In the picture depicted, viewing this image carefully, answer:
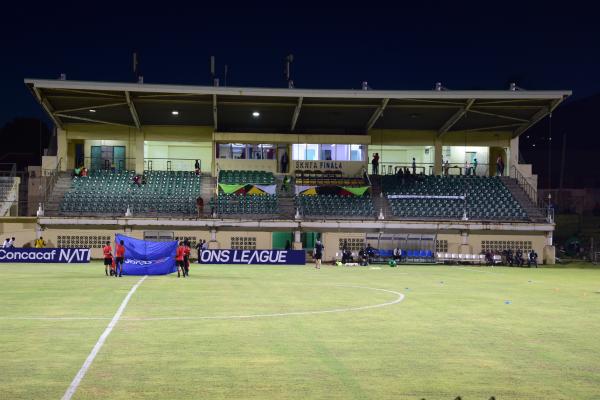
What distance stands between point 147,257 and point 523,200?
37083mm

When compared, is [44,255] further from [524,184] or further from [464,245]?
[524,184]

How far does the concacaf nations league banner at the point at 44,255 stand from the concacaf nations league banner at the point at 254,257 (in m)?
8.29

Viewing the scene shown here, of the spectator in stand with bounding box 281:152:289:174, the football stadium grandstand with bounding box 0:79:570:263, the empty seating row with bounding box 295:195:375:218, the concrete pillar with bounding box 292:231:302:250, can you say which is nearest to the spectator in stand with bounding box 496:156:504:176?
the football stadium grandstand with bounding box 0:79:570:263

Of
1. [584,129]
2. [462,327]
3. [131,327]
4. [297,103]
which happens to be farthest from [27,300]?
[584,129]

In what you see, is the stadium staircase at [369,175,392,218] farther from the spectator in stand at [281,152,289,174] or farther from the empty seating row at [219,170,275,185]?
the empty seating row at [219,170,275,185]

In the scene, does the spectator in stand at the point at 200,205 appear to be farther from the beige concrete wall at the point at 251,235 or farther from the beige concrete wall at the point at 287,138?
the beige concrete wall at the point at 287,138

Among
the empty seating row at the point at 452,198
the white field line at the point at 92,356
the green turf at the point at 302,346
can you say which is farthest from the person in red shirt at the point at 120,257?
the empty seating row at the point at 452,198

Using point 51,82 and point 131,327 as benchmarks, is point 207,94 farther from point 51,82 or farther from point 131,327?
point 131,327

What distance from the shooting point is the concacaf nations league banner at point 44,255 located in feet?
165

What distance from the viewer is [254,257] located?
51.8m

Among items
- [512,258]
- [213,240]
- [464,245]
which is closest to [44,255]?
[213,240]

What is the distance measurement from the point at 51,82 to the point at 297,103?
19628mm

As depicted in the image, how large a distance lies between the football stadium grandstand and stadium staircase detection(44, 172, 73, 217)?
0.51ft

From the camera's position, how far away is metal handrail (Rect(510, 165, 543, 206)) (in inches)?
2607
